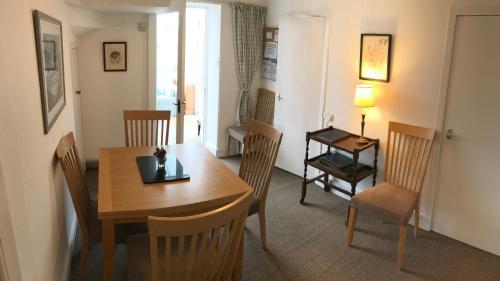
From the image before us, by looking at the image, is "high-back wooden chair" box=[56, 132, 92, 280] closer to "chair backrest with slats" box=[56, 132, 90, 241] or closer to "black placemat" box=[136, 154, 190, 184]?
"chair backrest with slats" box=[56, 132, 90, 241]

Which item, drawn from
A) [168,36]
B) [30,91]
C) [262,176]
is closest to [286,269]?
[262,176]

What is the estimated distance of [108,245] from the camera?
6.70 feet

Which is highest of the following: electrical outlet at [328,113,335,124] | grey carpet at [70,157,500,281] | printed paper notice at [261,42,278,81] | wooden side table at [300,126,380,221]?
printed paper notice at [261,42,278,81]

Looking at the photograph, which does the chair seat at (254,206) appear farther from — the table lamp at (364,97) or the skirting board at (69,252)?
the table lamp at (364,97)

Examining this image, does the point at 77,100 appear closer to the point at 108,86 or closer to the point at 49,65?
the point at 108,86

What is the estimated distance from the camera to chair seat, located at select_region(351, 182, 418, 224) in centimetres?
286

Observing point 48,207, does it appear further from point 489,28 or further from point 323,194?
point 489,28

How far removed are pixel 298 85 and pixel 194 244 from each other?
3172mm

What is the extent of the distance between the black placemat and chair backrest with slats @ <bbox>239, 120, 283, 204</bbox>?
2.09 ft

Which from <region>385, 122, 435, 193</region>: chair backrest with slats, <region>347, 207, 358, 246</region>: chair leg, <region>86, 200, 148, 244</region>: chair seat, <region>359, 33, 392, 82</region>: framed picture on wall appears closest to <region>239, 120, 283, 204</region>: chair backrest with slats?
<region>347, 207, 358, 246</region>: chair leg

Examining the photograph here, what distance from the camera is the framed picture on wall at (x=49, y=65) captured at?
2.04m

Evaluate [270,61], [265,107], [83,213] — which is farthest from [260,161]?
[270,61]

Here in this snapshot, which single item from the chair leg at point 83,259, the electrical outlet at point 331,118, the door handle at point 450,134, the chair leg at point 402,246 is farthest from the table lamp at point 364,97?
the chair leg at point 83,259

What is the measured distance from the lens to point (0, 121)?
129 centimetres
